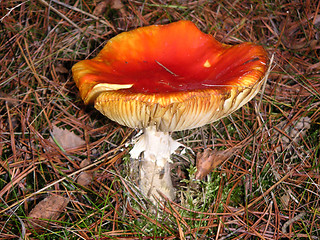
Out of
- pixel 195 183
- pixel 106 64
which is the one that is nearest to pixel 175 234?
pixel 195 183

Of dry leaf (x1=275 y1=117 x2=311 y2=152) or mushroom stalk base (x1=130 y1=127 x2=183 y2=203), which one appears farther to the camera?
dry leaf (x1=275 y1=117 x2=311 y2=152)

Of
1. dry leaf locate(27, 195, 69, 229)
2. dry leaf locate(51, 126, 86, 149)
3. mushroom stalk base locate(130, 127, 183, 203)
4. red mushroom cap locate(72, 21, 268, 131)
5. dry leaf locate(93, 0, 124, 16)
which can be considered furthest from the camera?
dry leaf locate(93, 0, 124, 16)

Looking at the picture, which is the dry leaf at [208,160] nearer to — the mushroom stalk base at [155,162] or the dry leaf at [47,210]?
the mushroom stalk base at [155,162]

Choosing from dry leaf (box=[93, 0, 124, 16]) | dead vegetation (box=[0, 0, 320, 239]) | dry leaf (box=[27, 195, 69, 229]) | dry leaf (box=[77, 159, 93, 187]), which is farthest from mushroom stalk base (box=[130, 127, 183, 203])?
dry leaf (box=[93, 0, 124, 16])

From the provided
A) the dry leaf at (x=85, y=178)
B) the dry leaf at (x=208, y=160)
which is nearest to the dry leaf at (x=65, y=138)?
the dry leaf at (x=85, y=178)

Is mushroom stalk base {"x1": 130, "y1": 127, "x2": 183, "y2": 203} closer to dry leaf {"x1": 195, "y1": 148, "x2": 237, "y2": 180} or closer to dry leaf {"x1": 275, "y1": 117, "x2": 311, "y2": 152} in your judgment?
dry leaf {"x1": 195, "y1": 148, "x2": 237, "y2": 180}

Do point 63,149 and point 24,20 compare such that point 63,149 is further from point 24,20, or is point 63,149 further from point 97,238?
point 24,20
